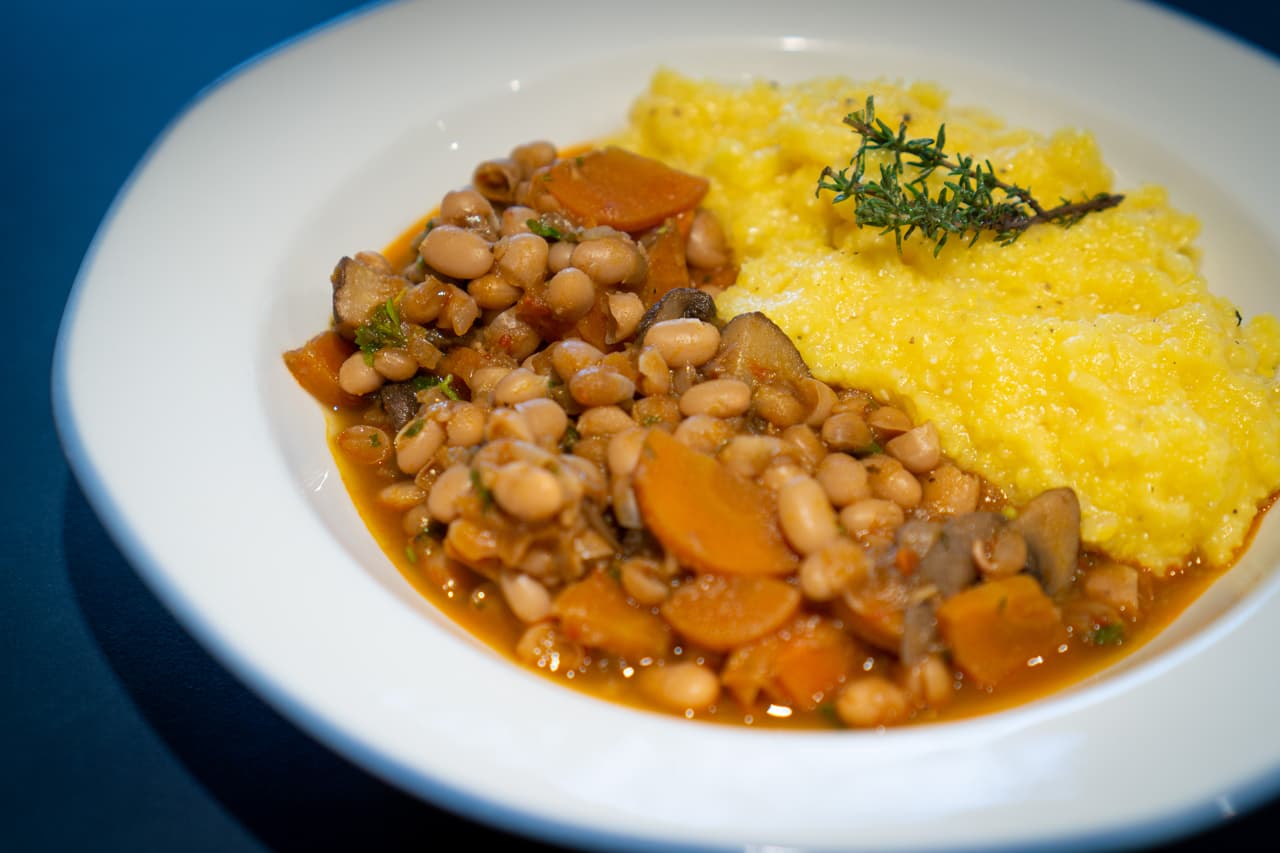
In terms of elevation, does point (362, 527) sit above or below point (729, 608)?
below

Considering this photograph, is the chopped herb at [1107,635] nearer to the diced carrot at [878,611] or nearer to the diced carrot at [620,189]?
the diced carrot at [878,611]

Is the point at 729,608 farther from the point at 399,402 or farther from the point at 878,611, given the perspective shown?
the point at 399,402

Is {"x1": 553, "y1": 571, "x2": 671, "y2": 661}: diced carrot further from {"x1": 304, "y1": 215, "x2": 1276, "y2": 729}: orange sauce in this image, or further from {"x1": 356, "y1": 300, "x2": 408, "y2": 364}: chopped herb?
{"x1": 356, "y1": 300, "x2": 408, "y2": 364}: chopped herb

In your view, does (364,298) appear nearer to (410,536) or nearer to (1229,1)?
(410,536)

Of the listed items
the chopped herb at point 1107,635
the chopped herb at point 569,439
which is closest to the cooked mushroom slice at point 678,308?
the chopped herb at point 569,439

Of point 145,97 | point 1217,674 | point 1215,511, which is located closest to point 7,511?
point 145,97

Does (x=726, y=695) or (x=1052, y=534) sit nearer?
(x=726, y=695)

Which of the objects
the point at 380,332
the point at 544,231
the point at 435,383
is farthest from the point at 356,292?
the point at 544,231
